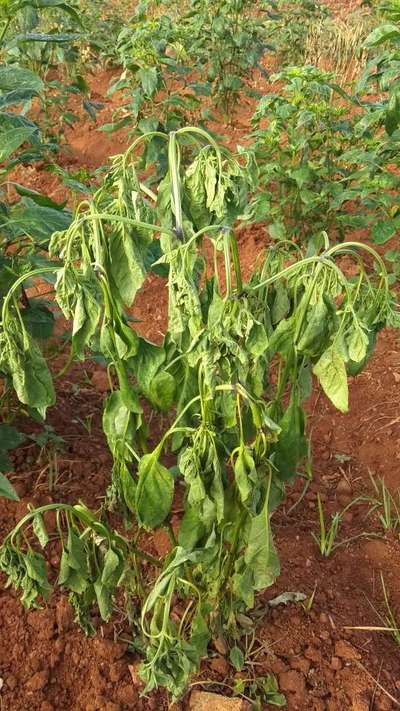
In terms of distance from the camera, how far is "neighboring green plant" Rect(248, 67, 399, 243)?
133 inches

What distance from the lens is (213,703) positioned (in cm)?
178

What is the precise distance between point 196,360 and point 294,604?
3.65 feet

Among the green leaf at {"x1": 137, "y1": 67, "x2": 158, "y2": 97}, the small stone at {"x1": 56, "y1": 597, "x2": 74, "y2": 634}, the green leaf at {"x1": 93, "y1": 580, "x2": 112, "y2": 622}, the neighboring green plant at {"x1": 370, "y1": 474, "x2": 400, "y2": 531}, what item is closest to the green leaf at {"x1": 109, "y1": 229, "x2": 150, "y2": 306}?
Result: the green leaf at {"x1": 93, "y1": 580, "x2": 112, "y2": 622}

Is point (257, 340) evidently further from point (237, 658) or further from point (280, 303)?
point (237, 658)

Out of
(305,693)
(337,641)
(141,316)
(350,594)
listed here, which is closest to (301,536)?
(350,594)

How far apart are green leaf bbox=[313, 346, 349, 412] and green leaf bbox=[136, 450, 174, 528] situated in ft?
1.25

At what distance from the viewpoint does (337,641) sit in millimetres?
1968

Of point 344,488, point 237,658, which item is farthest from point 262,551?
point 344,488

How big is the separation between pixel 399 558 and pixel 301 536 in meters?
0.34

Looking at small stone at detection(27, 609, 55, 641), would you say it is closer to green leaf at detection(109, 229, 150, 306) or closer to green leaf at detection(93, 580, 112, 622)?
green leaf at detection(93, 580, 112, 622)

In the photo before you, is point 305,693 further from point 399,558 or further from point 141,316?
point 141,316

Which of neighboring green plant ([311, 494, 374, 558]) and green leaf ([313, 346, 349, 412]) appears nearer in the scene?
green leaf ([313, 346, 349, 412])

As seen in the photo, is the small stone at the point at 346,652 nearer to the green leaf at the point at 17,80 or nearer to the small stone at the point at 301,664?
the small stone at the point at 301,664

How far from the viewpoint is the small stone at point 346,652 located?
6.32ft
